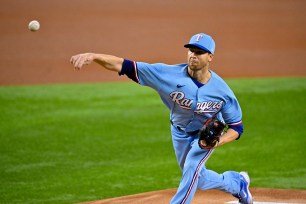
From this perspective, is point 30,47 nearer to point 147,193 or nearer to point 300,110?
point 300,110

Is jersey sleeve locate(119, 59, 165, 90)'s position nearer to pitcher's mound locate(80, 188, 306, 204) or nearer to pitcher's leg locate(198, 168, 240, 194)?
pitcher's leg locate(198, 168, 240, 194)

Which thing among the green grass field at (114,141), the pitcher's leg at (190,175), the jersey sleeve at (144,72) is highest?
the jersey sleeve at (144,72)

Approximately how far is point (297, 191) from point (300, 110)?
14.9ft

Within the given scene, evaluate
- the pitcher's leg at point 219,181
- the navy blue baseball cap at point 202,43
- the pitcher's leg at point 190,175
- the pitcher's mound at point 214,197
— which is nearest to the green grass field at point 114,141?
the pitcher's mound at point 214,197

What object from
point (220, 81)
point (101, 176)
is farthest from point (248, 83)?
point (220, 81)

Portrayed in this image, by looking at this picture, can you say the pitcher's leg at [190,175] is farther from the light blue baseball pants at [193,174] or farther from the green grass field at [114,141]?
the green grass field at [114,141]

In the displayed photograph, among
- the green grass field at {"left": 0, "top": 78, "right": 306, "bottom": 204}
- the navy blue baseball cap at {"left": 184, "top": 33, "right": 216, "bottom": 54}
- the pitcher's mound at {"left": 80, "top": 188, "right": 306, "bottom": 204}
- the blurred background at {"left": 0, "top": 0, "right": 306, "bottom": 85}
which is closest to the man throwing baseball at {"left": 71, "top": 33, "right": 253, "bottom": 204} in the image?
the navy blue baseball cap at {"left": 184, "top": 33, "right": 216, "bottom": 54}

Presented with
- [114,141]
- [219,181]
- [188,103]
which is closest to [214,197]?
[219,181]

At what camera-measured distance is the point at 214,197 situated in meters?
8.39

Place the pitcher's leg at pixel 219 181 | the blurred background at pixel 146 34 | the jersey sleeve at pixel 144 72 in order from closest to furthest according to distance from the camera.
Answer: the jersey sleeve at pixel 144 72, the pitcher's leg at pixel 219 181, the blurred background at pixel 146 34

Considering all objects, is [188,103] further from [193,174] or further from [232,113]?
[193,174]

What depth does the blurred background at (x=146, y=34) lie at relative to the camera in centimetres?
1540

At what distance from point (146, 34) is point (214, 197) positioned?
9237mm

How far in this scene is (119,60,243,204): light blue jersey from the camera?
668cm
